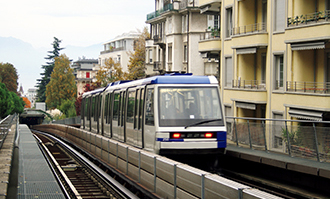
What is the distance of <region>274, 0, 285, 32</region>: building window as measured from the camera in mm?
26125

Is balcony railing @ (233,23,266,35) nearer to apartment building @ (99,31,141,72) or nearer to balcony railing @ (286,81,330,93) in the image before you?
balcony railing @ (286,81,330,93)

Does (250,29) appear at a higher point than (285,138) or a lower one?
higher

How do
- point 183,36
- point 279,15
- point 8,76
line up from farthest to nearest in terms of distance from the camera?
point 8,76, point 183,36, point 279,15

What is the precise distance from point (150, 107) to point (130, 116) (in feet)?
10.7

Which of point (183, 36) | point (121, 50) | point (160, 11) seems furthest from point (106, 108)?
point (121, 50)

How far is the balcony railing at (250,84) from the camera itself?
95.0 ft

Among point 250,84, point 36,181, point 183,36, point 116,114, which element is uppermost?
point 183,36

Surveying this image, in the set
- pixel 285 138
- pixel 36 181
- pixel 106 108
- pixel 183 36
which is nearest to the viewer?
pixel 36 181


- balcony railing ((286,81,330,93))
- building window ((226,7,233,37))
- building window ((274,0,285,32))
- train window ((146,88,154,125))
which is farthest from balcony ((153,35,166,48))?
train window ((146,88,154,125))

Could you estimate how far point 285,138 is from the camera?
15.8 metres

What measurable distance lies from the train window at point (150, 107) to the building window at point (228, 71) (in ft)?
54.0

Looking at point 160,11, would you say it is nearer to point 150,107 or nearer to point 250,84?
point 250,84

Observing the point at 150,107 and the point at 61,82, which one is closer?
the point at 150,107

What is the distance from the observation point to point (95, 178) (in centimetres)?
1878
